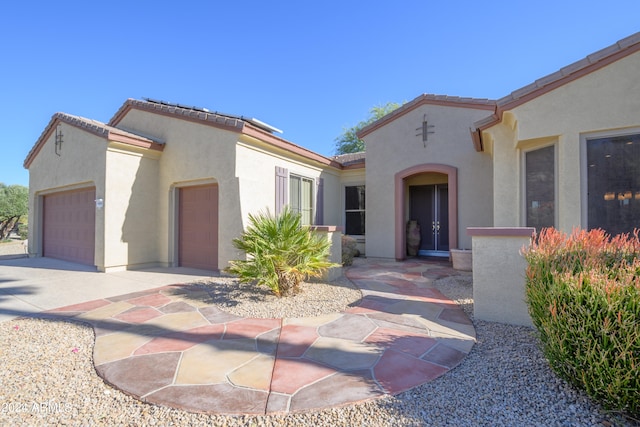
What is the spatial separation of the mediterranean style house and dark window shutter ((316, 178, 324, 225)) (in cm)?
7

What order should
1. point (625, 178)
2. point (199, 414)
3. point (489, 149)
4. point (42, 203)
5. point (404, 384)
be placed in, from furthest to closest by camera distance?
point (42, 203) → point (489, 149) → point (625, 178) → point (404, 384) → point (199, 414)

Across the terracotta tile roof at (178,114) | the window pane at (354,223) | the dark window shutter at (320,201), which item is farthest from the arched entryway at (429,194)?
the terracotta tile roof at (178,114)

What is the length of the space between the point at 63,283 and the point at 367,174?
9437 mm

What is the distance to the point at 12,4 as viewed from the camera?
24.2ft

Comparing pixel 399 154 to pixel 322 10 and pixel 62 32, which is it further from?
pixel 62 32

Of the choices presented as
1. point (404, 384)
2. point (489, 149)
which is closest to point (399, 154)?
point (489, 149)

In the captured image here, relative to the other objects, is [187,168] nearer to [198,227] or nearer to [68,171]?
[198,227]

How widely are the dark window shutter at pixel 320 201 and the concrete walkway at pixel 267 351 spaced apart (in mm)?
5664

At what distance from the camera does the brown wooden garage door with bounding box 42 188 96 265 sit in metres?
9.41

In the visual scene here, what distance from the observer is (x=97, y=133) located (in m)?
8.25

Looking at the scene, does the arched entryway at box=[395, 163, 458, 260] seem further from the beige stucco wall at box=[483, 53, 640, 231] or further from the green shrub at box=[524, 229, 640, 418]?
the green shrub at box=[524, 229, 640, 418]

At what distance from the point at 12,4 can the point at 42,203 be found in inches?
295

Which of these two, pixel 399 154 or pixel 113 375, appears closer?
pixel 113 375

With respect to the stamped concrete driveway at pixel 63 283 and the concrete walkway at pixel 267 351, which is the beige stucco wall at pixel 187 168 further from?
the concrete walkway at pixel 267 351
